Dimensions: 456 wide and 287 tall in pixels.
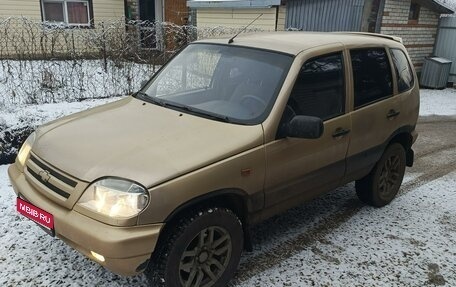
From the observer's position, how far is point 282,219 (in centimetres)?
417

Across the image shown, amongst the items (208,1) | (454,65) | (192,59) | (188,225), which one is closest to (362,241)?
(188,225)

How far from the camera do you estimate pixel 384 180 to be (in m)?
4.55

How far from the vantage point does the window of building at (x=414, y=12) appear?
12824 mm

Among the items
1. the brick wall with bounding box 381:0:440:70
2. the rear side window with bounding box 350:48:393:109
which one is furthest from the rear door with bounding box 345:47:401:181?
the brick wall with bounding box 381:0:440:70

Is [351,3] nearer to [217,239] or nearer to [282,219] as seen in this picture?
[282,219]

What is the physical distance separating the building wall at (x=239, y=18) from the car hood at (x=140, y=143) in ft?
27.4

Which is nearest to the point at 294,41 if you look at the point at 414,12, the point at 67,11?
the point at 414,12

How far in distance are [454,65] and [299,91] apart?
1267cm

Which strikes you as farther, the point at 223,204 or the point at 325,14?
the point at 325,14

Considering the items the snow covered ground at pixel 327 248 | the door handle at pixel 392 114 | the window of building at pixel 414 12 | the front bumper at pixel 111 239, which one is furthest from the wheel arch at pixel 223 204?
the window of building at pixel 414 12

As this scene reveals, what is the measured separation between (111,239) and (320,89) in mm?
2106

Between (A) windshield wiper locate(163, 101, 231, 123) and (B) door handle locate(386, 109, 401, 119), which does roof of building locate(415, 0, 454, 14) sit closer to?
(B) door handle locate(386, 109, 401, 119)

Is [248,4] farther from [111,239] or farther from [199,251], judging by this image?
[111,239]

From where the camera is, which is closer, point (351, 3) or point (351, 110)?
point (351, 110)
